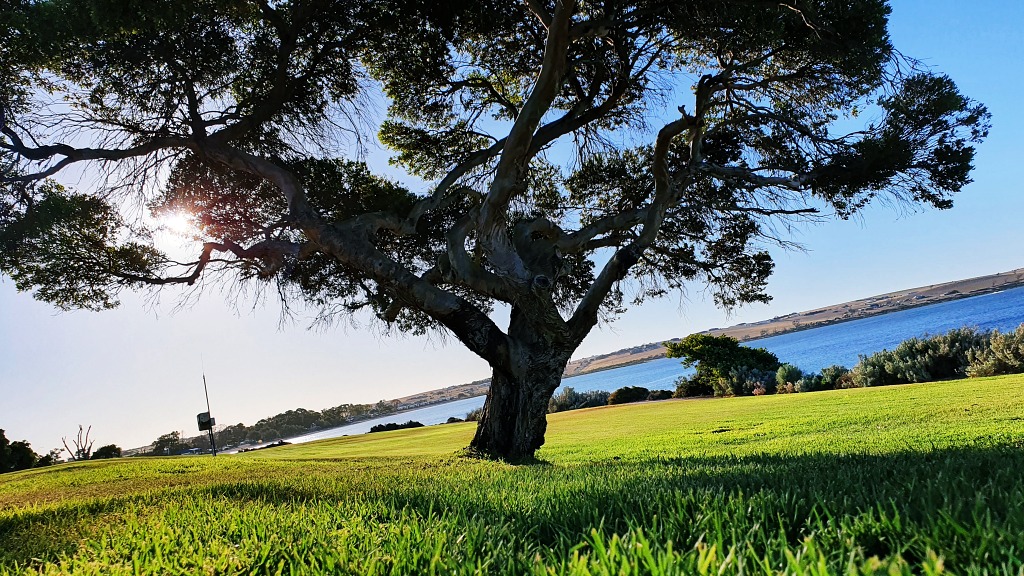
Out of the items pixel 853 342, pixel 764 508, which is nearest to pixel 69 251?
pixel 764 508

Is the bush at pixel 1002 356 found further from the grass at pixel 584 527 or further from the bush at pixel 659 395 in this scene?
the grass at pixel 584 527

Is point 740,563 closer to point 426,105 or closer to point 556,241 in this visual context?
point 556,241

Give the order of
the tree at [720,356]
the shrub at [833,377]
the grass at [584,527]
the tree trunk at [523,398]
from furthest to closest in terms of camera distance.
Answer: the tree at [720,356] → the shrub at [833,377] → the tree trunk at [523,398] → the grass at [584,527]

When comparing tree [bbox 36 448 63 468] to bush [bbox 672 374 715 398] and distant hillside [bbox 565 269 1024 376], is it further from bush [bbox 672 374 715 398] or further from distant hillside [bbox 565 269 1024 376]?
distant hillside [bbox 565 269 1024 376]

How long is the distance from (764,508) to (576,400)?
112 ft

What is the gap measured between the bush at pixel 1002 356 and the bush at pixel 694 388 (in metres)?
11.9

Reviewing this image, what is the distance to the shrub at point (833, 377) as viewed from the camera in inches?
872

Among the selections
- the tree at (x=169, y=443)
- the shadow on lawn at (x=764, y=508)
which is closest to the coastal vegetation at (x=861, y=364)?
the shadow on lawn at (x=764, y=508)

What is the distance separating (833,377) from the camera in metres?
22.5

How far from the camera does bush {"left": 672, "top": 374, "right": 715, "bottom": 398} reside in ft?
93.8

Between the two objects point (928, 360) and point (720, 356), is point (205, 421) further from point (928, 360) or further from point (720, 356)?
point (928, 360)

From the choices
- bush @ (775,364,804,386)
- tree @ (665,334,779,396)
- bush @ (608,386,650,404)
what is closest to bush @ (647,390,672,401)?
bush @ (608,386,650,404)

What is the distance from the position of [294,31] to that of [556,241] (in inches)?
183

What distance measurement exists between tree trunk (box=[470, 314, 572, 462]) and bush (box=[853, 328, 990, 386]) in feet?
58.1
